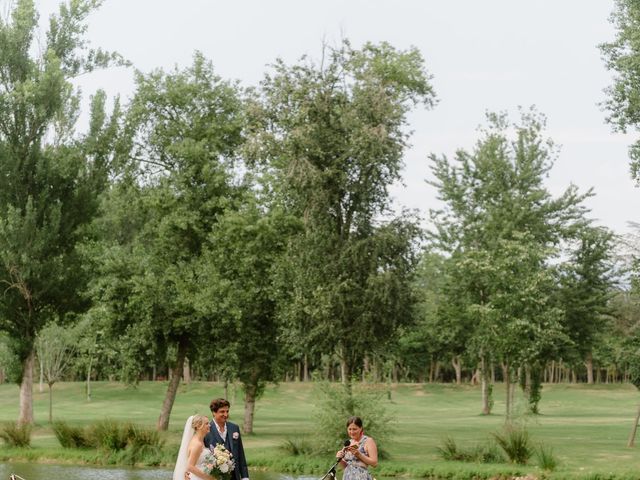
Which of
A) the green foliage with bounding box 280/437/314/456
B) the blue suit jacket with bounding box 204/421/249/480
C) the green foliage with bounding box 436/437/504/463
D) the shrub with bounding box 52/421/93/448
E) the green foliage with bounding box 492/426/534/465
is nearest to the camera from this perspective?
the blue suit jacket with bounding box 204/421/249/480

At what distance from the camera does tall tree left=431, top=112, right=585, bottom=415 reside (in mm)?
51875

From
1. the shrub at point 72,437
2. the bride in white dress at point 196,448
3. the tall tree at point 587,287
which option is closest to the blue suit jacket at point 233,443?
the bride in white dress at point 196,448

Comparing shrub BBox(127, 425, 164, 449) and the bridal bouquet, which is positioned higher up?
the bridal bouquet

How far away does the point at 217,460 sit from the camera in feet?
36.9

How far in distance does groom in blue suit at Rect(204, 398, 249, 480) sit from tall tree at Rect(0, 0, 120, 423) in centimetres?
2880

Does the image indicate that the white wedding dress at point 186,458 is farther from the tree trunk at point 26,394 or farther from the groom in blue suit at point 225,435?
the tree trunk at point 26,394

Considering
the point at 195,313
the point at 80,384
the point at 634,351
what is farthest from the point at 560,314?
the point at 80,384

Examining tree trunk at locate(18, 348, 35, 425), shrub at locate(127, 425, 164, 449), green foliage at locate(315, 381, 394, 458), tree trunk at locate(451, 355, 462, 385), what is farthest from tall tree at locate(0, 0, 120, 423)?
tree trunk at locate(451, 355, 462, 385)

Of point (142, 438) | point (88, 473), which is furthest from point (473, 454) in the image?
point (88, 473)

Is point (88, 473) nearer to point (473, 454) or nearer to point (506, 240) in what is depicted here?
point (473, 454)

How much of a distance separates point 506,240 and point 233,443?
44.0 meters

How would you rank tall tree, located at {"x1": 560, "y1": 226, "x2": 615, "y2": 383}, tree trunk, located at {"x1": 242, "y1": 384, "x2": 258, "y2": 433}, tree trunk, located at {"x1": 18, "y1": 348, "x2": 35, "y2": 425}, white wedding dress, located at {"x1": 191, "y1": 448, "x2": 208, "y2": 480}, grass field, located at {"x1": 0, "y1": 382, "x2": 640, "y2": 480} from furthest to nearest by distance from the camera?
tall tree, located at {"x1": 560, "y1": 226, "x2": 615, "y2": 383}, tree trunk, located at {"x1": 18, "y1": 348, "x2": 35, "y2": 425}, tree trunk, located at {"x1": 242, "y1": 384, "x2": 258, "y2": 433}, grass field, located at {"x1": 0, "y1": 382, "x2": 640, "y2": 480}, white wedding dress, located at {"x1": 191, "y1": 448, "x2": 208, "y2": 480}

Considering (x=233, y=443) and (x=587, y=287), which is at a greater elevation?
(x=587, y=287)

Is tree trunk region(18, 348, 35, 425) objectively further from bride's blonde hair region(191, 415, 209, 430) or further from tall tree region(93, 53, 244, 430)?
bride's blonde hair region(191, 415, 209, 430)
